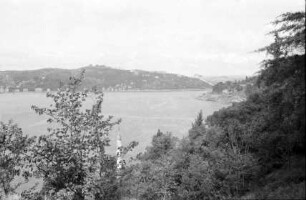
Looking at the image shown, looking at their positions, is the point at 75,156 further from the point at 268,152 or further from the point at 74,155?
the point at 268,152

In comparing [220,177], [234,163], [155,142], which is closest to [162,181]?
[220,177]

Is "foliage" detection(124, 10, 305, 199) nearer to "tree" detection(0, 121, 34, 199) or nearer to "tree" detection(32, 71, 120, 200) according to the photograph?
"tree" detection(32, 71, 120, 200)

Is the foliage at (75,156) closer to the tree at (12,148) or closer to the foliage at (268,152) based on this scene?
the tree at (12,148)

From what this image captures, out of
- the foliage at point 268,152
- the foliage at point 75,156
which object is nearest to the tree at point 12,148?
the foliage at point 75,156

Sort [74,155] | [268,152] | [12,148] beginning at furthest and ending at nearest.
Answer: [268,152]
[12,148]
[74,155]

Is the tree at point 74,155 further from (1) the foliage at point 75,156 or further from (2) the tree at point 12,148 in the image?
(2) the tree at point 12,148

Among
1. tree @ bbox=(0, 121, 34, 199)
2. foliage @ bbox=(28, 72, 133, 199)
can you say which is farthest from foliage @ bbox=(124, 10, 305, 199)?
tree @ bbox=(0, 121, 34, 199)

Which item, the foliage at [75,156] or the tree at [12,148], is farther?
the tree at [12,148]

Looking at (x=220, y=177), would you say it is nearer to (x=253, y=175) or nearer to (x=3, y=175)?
(x=253, y=175)

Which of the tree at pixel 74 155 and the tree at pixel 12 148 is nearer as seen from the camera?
the tree at pixel 74 155

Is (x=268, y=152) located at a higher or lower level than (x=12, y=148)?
lower

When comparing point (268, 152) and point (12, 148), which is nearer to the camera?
point (12, 148)

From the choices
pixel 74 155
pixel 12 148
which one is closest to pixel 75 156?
pixel 74 155

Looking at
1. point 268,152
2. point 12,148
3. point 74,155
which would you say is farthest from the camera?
point 268,152
